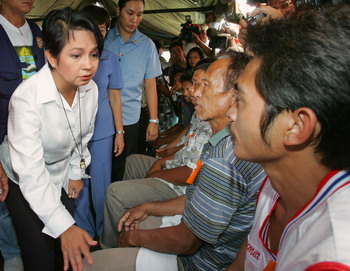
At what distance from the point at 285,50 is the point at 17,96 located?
3.72 ft

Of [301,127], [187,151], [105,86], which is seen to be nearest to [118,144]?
[105,86]

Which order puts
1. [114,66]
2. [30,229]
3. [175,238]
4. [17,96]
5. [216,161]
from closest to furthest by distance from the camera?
[216,161], [175,238], [17,96], [30,229], [114,66]

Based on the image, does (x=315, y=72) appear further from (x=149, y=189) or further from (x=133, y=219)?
(x=149, y=189)

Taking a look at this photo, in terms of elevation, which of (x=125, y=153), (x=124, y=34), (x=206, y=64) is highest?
(x=124, y=34)

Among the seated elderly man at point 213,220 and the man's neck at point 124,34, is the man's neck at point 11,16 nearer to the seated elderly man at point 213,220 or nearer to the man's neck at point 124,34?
the man's neck at point 124,34

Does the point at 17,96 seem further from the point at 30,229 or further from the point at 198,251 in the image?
the point at 198,251

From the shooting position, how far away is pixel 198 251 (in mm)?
1199

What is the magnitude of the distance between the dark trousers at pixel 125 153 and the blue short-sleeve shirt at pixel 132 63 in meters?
0.06

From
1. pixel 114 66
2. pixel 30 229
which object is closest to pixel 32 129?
pixel 30 229

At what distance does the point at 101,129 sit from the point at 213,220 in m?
1.30

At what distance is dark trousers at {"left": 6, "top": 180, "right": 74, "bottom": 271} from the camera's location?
1.38 m

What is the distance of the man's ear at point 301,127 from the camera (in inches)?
24.3

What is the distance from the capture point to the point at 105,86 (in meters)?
2.05

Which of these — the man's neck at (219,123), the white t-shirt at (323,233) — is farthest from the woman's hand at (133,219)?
the white t-shirt at (323,233)
